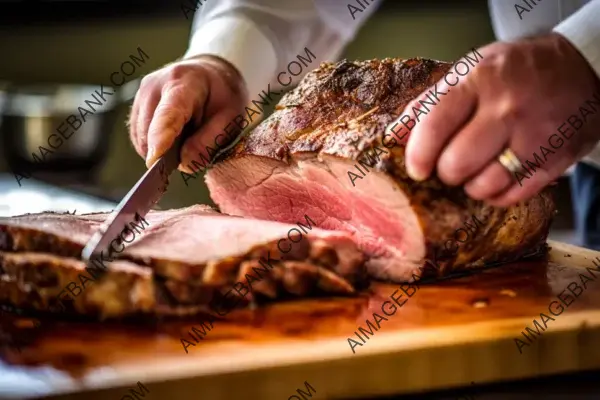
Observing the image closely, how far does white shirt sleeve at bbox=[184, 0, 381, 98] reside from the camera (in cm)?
241

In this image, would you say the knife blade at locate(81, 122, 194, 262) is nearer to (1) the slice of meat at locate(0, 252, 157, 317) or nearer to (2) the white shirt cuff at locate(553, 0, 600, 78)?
(1) the slice of meat at locate(0, 252, 157, 317)

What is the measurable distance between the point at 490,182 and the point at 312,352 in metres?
0.51

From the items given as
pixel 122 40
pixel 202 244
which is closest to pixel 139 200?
pixel 202 244

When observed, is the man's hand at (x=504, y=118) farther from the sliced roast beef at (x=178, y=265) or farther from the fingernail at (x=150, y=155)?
the fingernail at (x=150, y=155)

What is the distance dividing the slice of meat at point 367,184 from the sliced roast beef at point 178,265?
0.43 feet

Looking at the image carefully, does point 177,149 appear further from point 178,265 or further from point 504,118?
point 504,118

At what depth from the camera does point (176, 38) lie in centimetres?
488

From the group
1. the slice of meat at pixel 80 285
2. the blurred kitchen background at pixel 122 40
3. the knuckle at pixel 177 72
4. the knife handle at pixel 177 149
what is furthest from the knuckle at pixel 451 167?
the blurred kitchen background at pixel 122 40

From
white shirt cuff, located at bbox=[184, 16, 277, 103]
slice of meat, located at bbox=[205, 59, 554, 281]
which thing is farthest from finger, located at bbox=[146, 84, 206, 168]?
white shirt cuff, located at bbox=[184, 16, 277, 103]

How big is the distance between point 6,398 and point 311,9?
1.98 m

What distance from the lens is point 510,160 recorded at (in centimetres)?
139

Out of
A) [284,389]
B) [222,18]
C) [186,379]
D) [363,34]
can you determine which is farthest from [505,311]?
[363,34]

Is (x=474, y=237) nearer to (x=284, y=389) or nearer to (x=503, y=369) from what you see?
(x=503, y=369)

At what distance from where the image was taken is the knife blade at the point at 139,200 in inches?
52.6
